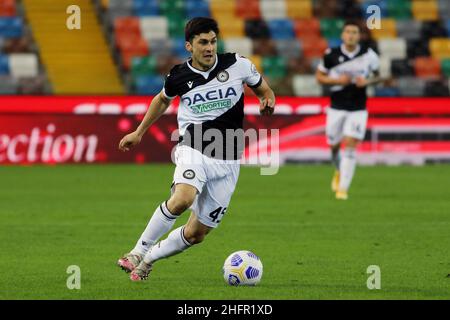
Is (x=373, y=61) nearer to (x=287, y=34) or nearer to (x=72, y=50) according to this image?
(x=287, y=34)

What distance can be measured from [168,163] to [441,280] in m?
14.3

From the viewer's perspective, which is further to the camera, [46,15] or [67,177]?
[46,15]

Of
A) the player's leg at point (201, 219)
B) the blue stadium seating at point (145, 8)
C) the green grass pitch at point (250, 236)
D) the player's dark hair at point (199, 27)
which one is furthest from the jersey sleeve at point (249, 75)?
the blue stadium seating at point (145, 8)

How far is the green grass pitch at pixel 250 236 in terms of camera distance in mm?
8695

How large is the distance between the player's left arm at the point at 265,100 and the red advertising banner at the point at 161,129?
1297cm

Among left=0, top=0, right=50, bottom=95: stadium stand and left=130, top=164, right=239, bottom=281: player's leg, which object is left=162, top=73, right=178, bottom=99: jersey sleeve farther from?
left=0, top=0, right=50, bottom=95: stadium stand

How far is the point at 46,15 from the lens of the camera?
28188mm

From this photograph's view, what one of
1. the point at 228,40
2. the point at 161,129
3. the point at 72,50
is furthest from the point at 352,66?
the point at 72,50

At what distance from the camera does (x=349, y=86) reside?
674 inches

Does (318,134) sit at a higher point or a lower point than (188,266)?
higher

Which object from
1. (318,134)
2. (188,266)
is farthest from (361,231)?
(318,134)

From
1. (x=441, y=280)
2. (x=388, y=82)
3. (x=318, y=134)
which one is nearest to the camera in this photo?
(x=441, y=280)

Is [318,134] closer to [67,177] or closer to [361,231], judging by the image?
[67,177]

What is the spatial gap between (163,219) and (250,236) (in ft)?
11.8
